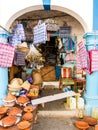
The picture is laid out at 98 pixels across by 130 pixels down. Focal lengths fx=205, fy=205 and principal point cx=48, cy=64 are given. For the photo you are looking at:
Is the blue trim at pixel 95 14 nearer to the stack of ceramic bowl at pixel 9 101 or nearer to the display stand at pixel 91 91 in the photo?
the display stand at pixel 91 91

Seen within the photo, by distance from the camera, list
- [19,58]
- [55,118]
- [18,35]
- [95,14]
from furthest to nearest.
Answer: [19,58] < [18,35] < [55,118] < [95,14]

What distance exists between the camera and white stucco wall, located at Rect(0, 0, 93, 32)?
627 cm

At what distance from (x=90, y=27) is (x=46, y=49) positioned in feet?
15.2

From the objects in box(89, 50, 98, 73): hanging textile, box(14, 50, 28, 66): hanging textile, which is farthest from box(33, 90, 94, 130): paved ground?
box(14, 50, 28, 66): hanging textile

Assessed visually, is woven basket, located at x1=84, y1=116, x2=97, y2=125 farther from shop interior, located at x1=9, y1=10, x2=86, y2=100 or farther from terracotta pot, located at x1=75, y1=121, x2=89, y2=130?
shop interior, located at x1=9, y1=10, x2=86, y2=100

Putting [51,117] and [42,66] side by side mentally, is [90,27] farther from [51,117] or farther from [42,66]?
[42,66]

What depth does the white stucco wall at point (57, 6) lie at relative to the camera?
6.27 m

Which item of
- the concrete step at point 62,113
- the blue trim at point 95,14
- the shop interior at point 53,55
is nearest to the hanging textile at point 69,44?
the shop interior at point 53,55

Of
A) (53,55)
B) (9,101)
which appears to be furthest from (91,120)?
(53,55)

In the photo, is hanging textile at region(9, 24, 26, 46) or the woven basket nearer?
the woven basket

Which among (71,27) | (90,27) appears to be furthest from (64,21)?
(90,27)

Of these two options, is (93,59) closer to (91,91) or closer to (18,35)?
(91,91)

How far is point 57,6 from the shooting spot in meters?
6.36

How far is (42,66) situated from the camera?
10445mm
